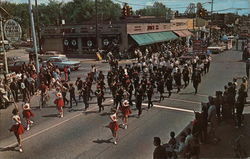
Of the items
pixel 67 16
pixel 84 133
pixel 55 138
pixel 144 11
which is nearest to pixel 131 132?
pixel 84 133

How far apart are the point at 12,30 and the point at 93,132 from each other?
13196 millimetres

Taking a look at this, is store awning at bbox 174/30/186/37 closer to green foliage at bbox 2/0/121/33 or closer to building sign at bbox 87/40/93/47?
building sign at bbox 87/40/93/47

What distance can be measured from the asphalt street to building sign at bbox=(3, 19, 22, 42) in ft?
20.6

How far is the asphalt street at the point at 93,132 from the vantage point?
11633 millimetres

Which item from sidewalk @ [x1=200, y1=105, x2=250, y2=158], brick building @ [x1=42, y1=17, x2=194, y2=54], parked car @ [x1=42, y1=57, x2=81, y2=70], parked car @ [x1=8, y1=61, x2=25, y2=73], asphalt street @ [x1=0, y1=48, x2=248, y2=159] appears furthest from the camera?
brick building @ [x1=42, y1=17, x2=194, y2=54]

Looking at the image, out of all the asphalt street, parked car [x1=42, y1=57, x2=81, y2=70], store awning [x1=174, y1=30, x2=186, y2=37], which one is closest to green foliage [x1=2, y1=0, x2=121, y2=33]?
store awning [x1=174, y1=30, x2=186, y2=37]

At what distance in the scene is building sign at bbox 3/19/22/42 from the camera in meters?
22.8

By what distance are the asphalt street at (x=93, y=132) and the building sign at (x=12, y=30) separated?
6292 mm

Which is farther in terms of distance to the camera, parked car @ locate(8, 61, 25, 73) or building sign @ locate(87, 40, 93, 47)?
building sign @ locate(87, 40, 93, 47)

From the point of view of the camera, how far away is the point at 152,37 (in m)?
48.0

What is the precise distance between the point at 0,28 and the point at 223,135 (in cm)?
1858

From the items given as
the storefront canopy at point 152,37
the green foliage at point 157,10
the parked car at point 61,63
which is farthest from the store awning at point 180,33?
the green foliage at point 157,10

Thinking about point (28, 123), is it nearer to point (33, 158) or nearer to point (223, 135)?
point (33, 158)

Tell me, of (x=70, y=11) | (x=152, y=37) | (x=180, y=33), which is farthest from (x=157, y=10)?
(x=152, y=37)
